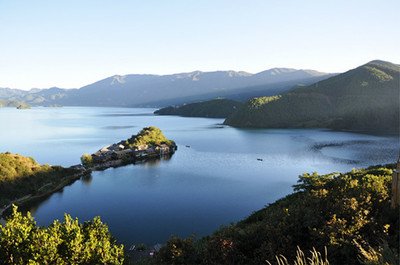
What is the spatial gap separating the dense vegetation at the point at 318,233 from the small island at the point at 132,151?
208 ft

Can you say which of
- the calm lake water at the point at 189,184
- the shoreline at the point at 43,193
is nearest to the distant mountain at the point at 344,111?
the calm lake water at the point at 189,184

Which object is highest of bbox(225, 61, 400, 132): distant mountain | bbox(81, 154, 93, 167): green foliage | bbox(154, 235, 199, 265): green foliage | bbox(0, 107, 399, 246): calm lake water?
bbox(225, 61, 400, 132): distant mountain

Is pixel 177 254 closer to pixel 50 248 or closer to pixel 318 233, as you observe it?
pixel 50 248

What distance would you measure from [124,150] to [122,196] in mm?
35022

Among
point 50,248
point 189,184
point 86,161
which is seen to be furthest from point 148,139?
point 50,248

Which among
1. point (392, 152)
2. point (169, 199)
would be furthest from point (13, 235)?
point (392, 152)

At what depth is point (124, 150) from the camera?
82.1 metres

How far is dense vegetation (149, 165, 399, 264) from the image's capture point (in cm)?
1289

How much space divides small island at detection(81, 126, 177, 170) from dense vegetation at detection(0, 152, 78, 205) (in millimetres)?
14952

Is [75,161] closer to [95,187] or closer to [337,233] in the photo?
[95,187]

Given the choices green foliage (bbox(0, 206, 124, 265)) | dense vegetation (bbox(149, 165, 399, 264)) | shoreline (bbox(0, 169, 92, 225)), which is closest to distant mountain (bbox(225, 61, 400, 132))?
shoreline (bbox(0, 169, 92, 225))

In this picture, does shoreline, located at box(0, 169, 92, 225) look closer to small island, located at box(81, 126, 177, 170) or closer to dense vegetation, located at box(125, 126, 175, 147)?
small island, located at box(81, 126, 177, 170)

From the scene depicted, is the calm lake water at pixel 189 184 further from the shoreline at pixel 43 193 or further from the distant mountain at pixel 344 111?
the distant mountain at pixel 344 111

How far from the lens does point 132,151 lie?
82875 millimetres
